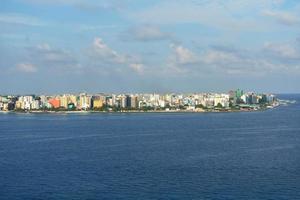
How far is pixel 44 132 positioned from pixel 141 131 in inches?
176

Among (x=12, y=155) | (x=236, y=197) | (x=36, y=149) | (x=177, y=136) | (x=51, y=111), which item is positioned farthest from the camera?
(x=51, y=111)

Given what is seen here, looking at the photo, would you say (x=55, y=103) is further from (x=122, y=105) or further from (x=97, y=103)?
(x=122, y=105)

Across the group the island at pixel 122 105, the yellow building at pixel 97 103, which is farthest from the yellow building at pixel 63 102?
the yellow building at pixel 97 103

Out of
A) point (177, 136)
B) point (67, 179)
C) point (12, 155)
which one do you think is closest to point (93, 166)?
point (67, 179)

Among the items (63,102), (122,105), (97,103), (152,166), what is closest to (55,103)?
(63,102)

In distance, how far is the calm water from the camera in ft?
36.9

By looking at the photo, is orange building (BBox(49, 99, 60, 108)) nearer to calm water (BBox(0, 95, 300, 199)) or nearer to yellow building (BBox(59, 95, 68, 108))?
yellow building (BBox(59, 95, 68, 108))

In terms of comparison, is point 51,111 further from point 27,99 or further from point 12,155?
point 12,155

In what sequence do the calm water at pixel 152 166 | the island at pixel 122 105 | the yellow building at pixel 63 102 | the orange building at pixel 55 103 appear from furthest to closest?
1. the orange building at pixel 55 103
2. the yellow building at pixel 63 102
3. the island at pixel 122 105
4. the calm water at pixel 152 166

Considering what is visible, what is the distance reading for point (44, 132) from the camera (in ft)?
84.9

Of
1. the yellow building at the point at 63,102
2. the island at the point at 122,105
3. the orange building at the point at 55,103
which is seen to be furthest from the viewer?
the orange building at the point at 55,103

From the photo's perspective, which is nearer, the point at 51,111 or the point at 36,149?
the point at 36,149

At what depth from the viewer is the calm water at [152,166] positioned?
443 inches

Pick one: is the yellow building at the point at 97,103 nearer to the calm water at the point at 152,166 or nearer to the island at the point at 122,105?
the island at the point at 122,105
